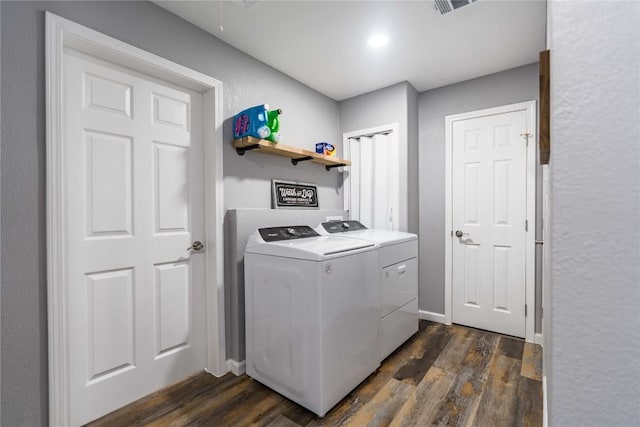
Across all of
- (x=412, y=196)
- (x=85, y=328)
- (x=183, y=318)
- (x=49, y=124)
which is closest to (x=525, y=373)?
(x=412, y=196)

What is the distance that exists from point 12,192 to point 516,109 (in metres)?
3.44

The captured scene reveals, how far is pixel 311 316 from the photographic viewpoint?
1.58m

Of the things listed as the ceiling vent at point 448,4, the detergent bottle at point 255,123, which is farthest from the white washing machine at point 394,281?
the ceiling vent at point 448,4

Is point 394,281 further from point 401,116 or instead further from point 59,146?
point 59,146

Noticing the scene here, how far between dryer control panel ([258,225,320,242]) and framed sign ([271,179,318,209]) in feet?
1.16

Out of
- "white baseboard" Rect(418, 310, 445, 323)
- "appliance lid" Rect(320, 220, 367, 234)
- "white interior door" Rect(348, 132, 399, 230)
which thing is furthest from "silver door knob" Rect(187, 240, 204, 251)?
"white baseboard" Rect(418, 310, 445, 323)

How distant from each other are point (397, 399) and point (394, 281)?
80 cm

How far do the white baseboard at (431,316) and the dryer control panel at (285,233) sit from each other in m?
1.58

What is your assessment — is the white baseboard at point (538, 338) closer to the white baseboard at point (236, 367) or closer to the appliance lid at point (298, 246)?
the appliance lid at point (298, 246)

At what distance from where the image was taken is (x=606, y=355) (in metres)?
0.50

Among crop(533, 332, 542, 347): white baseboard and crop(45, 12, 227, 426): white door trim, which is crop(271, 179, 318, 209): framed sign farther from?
crop(533, 332, 542, 347): white baseboard

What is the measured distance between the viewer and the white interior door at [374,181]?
2.90 m

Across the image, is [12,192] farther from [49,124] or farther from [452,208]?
[452,208]

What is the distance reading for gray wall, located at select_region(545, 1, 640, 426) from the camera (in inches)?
19.0
